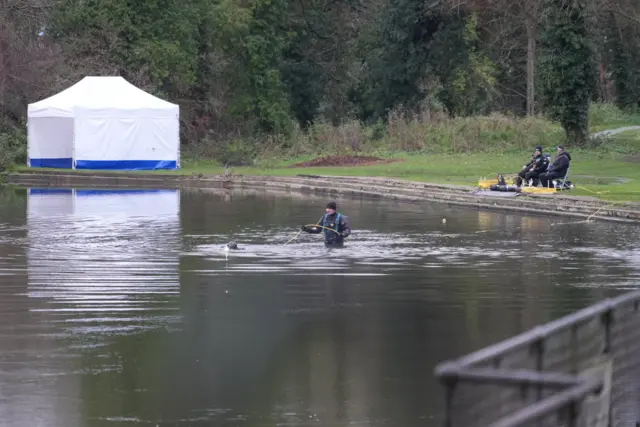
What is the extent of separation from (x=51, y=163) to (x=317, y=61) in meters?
26.4

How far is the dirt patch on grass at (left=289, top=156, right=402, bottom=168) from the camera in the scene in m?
52.0

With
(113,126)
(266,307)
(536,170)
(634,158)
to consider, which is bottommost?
(266,307)

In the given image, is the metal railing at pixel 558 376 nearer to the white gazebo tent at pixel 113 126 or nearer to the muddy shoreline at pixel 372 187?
the muddy shoreline at pixel 372 187

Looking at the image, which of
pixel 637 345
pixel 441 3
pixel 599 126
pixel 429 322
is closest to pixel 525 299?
pixel 429 322

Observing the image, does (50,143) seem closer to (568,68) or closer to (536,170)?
(568,68)

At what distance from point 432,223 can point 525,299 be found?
12.2 m

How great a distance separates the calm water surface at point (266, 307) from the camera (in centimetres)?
1188

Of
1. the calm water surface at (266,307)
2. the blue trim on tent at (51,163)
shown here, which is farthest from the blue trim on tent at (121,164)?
the calm water surface at (266,307)

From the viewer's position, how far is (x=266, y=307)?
1747 centimetres

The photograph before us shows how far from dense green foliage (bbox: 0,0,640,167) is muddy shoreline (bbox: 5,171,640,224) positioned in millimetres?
5626

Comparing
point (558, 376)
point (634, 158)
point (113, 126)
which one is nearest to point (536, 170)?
point (634, 158)

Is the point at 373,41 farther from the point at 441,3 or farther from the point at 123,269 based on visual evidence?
the point at 123,269

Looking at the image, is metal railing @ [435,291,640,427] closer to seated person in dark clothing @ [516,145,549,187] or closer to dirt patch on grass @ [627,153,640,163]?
seated person in dark clothing @ [516,145,549,187]

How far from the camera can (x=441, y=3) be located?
6700 cm
